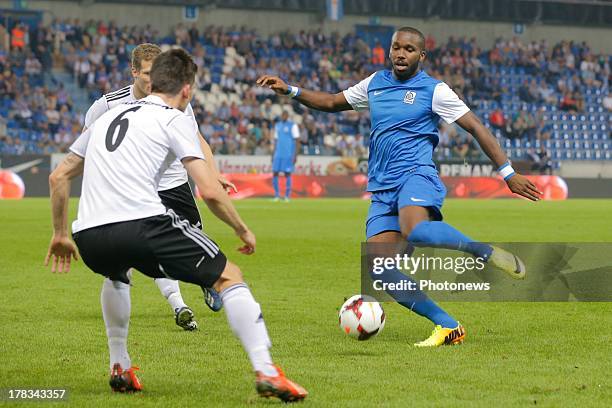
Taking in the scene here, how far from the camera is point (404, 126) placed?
7418mm

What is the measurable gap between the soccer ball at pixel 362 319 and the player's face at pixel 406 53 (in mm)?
1567

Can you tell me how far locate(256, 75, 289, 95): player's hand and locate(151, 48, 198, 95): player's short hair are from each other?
2241 mm

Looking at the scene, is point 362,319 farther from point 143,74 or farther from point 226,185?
point 143,74

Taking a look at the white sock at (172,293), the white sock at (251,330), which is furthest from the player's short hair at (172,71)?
the white sock at (172,293)

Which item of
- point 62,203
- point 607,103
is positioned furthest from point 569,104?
point 62,203

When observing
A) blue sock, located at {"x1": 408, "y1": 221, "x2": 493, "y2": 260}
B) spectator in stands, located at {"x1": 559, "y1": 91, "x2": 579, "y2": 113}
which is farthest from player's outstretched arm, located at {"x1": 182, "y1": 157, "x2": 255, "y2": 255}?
spectator in stands, located at {"x1": 559, "y1": 91, "x2": 579, "y2": 113}

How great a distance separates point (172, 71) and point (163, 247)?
81cm

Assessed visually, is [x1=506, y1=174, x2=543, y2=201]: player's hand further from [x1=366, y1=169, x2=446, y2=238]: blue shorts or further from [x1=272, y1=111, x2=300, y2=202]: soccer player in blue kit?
[x1=272, y1=111, x2=300, y2=202]: soccer player in blue kit

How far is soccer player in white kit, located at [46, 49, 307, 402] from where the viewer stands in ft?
16.3

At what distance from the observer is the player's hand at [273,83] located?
7.41 metres

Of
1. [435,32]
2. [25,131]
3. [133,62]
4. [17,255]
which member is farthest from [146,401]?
[435,32]

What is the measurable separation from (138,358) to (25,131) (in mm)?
28381

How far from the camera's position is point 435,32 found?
4703 centimetres

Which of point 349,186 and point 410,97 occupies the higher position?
point 410,97
